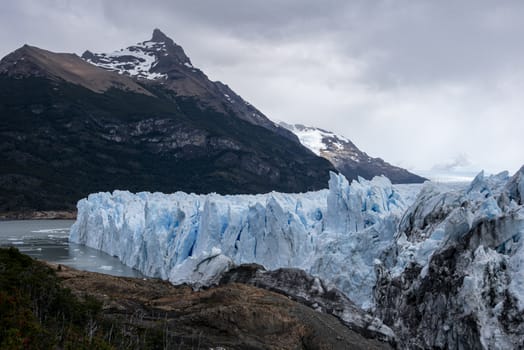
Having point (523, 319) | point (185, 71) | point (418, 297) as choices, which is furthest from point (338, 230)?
point (185, 71)

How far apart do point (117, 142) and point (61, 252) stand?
7211 centimetres

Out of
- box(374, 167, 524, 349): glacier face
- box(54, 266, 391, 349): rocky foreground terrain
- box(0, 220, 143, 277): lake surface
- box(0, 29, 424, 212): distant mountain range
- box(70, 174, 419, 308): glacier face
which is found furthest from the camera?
box(0, 29, 424, 212): distant mountain range

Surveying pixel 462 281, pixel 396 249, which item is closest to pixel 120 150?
pixel 396 249

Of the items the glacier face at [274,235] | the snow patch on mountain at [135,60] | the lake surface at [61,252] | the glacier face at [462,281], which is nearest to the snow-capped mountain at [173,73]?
the snow patch on mountain at [135,60]

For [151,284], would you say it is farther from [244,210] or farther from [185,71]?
[185,71]

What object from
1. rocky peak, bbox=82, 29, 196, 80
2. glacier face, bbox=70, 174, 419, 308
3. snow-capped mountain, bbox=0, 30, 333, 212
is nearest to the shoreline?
snow-capped mountain, bbox=0, 30, 333, 212

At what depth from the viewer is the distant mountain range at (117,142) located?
83875 millimetres

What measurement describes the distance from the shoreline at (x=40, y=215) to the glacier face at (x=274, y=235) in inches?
1376

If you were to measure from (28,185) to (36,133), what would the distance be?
19.7 m

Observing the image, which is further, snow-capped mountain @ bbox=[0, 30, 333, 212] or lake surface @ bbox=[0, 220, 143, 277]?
snow-capped mountain @ bbox=[0, 30, 333, 212]

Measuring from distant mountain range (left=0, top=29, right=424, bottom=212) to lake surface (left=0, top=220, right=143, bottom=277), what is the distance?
26706mm

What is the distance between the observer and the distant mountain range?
8388 cm

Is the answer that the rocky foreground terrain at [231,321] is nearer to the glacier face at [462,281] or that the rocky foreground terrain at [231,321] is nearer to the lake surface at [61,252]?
the glacier face at [462,281]

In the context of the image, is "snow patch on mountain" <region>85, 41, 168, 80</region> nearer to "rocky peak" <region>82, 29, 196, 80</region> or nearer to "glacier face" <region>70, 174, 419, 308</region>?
"rocky peak" <region>82, 29, 196, 80</region>
